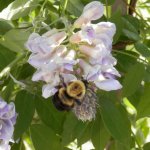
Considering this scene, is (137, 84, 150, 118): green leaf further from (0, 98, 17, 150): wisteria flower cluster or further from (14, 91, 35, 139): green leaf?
(0, 98, 17, 150): wisteria flower cluster

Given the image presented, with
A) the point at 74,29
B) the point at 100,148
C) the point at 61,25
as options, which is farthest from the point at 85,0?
the point at 100,148

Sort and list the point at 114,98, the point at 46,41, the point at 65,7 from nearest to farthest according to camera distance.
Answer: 1. the point at 46,41
2. the point at 65,7
3. the point at 114,98

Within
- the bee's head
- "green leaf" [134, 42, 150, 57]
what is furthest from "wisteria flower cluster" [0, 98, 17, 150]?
"green leaf" [134, 42, 150, 57]

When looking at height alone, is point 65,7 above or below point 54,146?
above

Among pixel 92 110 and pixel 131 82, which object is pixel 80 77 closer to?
pixel 92 110

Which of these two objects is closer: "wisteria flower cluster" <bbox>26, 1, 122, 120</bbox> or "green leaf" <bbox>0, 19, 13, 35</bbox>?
"wisteria flower cluster" <bbox>26, 1, 122, 120</bbox>

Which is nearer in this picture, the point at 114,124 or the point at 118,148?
the point at 114,124

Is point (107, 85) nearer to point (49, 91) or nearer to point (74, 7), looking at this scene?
point (49, 91)
